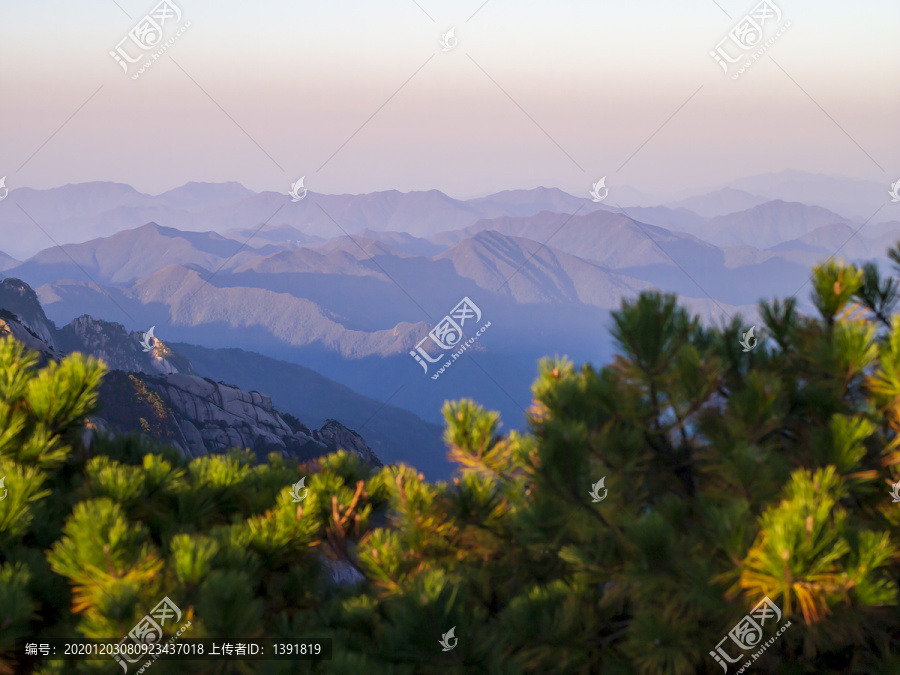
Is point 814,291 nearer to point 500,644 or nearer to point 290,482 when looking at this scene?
point 500,644

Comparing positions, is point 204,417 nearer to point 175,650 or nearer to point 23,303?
point 175,650

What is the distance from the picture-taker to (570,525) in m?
2.85

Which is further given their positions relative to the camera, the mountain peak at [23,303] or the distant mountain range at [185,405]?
the mountain peak at [23,303]

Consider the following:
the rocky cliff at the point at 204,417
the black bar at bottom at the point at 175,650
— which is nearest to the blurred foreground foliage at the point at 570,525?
the black bar at bottom at the point at 175,650

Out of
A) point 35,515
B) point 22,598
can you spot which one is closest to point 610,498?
point 22,598

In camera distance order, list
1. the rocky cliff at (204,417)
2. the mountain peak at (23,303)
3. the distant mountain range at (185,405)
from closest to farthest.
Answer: the distant mountain range at (185,405) < the rocky cliff at (204,417) < the mountain peak at (23,303)

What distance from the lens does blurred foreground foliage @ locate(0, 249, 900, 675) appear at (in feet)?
7.95

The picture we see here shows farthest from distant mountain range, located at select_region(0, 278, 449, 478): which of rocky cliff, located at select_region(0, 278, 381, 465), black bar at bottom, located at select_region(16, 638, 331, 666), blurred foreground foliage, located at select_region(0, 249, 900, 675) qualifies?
black bar at bottom, located at select_region(16, 638, 331, 666)

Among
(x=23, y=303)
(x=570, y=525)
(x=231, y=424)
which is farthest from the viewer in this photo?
(x=23, y=303)

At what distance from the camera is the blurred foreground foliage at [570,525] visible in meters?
2.42

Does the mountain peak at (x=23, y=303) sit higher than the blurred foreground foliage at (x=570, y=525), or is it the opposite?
the mountain peak at (x=23, y=303)

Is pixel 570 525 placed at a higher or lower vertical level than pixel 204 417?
lower

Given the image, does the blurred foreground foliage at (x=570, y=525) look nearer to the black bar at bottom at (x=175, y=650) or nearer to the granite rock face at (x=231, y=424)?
the black bar at bottom at (x=175, y=650)

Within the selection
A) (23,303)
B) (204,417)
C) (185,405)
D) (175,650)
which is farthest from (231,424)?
(23,303)
